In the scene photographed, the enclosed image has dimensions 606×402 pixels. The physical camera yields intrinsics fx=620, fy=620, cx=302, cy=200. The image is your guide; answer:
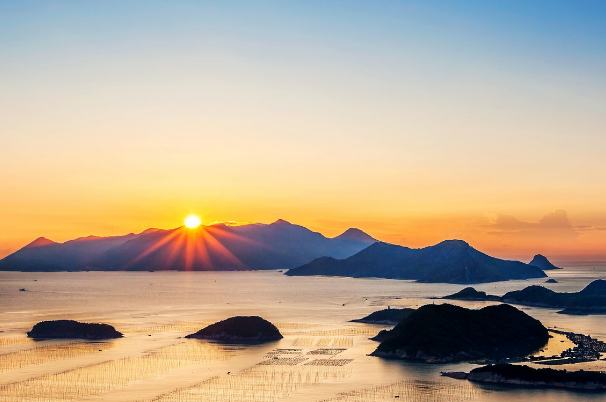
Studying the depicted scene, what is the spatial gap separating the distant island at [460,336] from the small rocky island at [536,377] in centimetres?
1291

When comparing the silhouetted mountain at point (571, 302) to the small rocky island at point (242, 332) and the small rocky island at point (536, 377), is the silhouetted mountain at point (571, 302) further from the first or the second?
the small rocky island at point (536, 377)

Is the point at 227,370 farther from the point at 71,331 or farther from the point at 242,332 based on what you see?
the point at 71,331

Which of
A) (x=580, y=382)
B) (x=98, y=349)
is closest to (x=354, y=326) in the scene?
(x=98, y=349)

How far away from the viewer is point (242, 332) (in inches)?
4459

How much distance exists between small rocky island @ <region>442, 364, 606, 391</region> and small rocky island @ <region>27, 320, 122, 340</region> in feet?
218

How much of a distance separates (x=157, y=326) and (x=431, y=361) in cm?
6817

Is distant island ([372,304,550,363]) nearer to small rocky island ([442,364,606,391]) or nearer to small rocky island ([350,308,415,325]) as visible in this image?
small rocky island ([442,364,606,391])

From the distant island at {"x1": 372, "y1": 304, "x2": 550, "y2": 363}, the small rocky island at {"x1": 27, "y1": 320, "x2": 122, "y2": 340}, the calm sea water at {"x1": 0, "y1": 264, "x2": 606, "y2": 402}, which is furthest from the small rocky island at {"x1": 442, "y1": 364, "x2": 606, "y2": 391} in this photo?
the small rocky island at {"x1": 27, "y1": 320, "x2": 122, "y2": 340}

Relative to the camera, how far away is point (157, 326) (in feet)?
445

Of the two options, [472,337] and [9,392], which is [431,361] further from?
[9,392]

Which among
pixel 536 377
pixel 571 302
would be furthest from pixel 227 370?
pixel 571 302

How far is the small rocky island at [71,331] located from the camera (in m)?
115

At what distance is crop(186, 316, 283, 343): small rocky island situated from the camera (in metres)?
112

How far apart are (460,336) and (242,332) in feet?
128
